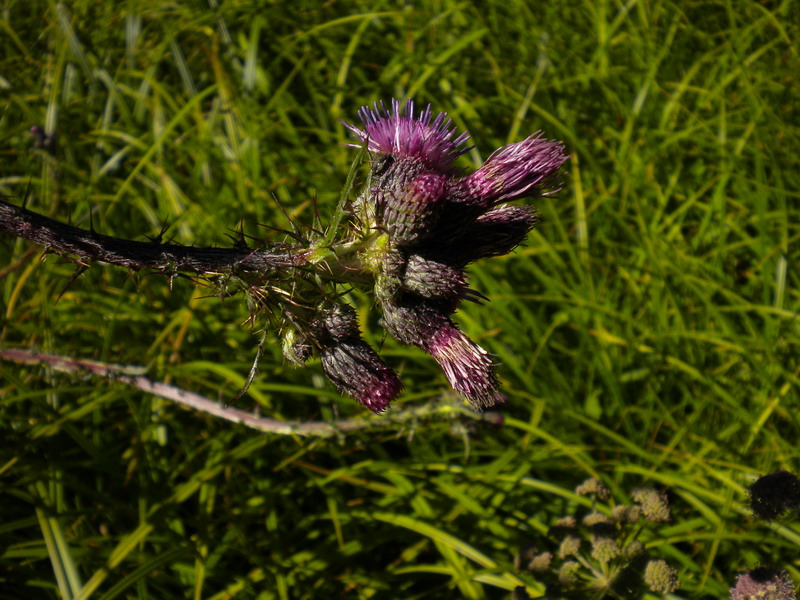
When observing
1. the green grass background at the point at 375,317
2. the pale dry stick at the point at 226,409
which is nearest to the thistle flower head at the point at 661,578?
the green grass background at the point at 375,317

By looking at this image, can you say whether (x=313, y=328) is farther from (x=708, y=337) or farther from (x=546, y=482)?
(x=708, y=337)

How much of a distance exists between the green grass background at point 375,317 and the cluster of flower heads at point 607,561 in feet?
0.95

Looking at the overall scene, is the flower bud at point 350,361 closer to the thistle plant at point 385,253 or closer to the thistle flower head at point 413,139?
the thistle plant at point 385,253

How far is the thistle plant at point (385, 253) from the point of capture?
1148 millimetres

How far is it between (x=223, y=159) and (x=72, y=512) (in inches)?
72.0

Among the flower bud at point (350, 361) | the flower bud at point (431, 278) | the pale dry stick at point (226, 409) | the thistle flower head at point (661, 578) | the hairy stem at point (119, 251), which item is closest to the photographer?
the hairy stem at point (119, 251)

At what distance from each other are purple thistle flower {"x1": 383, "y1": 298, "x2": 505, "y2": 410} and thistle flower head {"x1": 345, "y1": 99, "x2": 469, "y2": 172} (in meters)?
0.33

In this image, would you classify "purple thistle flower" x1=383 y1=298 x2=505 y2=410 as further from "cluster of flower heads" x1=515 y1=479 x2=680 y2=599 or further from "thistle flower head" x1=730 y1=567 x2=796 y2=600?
"thistle flower head" x1=730 y1=567 x2=796 y2=600

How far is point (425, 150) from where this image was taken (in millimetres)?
1387

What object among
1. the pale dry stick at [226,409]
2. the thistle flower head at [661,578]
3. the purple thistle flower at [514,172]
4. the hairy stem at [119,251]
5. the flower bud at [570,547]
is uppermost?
the purple thistle flower at [514,172]

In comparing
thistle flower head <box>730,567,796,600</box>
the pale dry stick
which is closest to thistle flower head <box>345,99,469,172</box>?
the pale dry stick

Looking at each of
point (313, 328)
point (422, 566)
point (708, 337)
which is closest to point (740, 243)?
point (708, 337)

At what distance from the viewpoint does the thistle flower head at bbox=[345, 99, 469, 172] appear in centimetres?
138

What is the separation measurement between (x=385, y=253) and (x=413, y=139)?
29 cm
